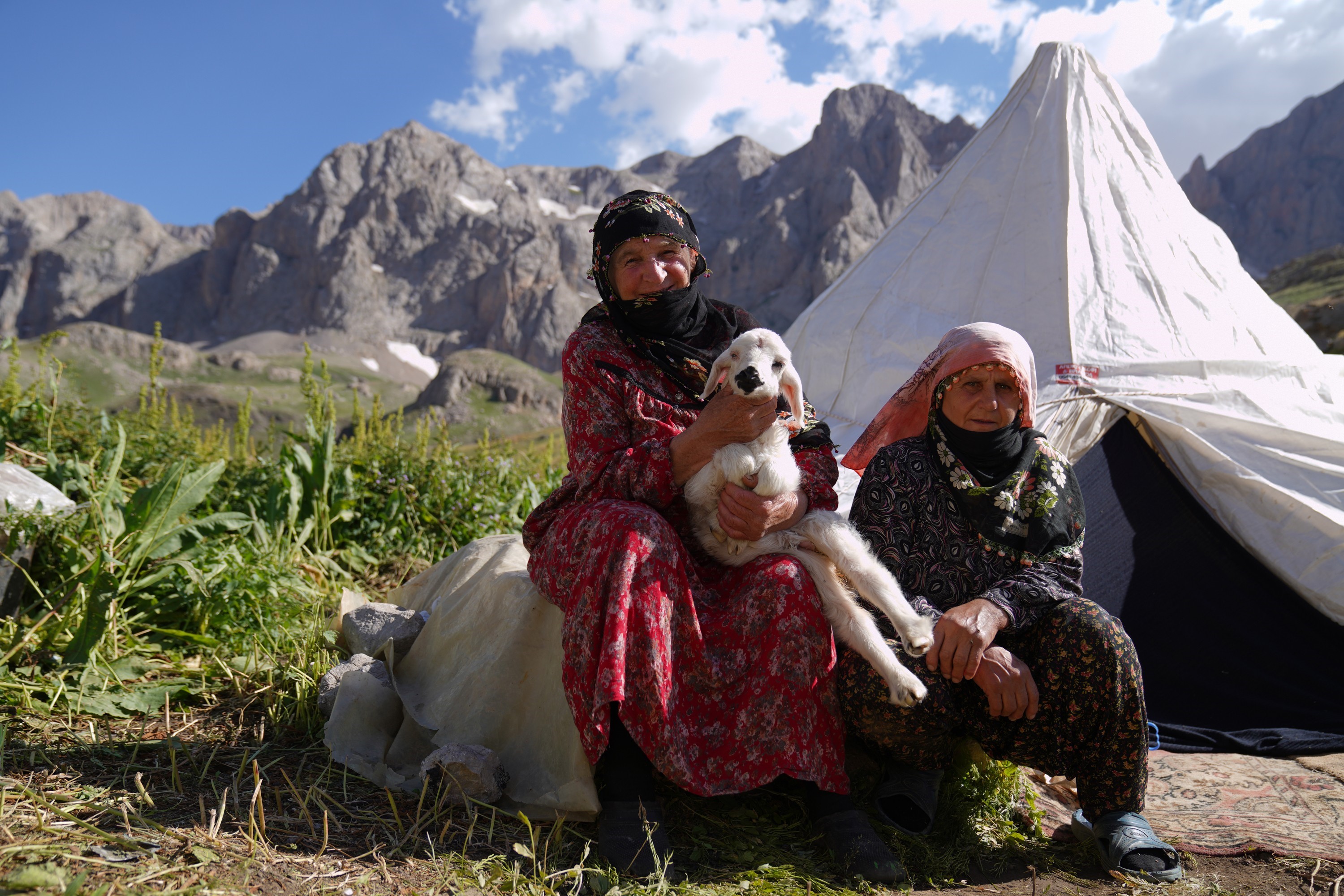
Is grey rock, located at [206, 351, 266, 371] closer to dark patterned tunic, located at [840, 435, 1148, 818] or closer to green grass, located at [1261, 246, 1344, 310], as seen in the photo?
green grass, located at [1261, 246, 1344, 310]

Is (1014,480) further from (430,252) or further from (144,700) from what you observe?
(430,252)

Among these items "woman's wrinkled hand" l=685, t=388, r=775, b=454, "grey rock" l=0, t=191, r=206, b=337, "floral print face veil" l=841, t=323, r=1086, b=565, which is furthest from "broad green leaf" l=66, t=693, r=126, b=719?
"grey rock" l=0, t=191, r=206, b=337

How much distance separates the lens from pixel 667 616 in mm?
2115

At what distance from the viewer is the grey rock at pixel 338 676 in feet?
8.71

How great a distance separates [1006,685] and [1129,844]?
52 cm

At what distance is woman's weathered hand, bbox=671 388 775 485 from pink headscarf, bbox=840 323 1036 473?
570mm

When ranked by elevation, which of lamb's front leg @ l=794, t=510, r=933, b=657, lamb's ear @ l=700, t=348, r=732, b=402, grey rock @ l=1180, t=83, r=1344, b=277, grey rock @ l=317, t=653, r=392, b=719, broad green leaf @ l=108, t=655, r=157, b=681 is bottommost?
broad green leaf @ l=108, t=655, r=157, b=681

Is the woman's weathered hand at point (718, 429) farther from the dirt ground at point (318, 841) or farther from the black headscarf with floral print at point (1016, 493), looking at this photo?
the dirt ground at point (318, 841)

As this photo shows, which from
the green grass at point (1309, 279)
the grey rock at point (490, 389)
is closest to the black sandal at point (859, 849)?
the green grass at point (1309, 279)

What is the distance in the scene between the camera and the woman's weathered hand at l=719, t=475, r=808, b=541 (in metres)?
2.26

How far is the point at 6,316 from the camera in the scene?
128250 mm

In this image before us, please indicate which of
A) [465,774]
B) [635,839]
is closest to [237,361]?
[465,774]

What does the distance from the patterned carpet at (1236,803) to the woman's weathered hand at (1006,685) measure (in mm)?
551

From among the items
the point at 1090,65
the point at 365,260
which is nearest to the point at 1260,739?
the point at 1090,65
